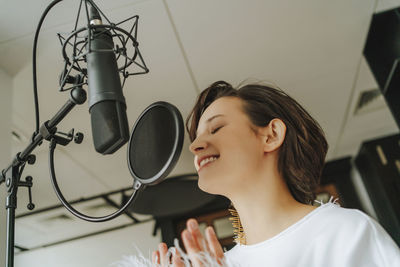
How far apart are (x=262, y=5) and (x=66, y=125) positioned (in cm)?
140

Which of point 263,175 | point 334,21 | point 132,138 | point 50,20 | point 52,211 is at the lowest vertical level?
point 52,211

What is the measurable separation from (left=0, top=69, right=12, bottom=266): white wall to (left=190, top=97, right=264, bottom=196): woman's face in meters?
1.05

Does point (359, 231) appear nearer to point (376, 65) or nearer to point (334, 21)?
point (334, 21)

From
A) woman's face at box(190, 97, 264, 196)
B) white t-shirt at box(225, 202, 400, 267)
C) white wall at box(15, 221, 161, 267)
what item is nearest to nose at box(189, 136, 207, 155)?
woman's face at box(190, 97, 264, 196)

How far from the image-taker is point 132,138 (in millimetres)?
644

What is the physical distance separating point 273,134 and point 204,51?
1.24 m

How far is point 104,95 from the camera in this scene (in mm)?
600

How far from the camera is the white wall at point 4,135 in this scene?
4.75ft

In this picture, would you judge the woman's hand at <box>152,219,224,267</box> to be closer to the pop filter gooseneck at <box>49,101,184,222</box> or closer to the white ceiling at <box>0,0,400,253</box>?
the pop filter gooseneck at <box>49,101,184,222</box>

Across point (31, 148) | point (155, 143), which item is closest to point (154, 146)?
point (155, 143)

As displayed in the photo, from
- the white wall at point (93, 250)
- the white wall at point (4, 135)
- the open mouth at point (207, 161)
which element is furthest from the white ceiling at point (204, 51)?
the open mouth at point (207, 161)

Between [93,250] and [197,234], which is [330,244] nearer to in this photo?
[197,234]

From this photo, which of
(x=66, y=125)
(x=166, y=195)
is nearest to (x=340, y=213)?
(x=66, y=125)

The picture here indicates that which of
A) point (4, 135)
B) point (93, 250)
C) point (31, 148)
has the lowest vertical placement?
point (93, 250)
